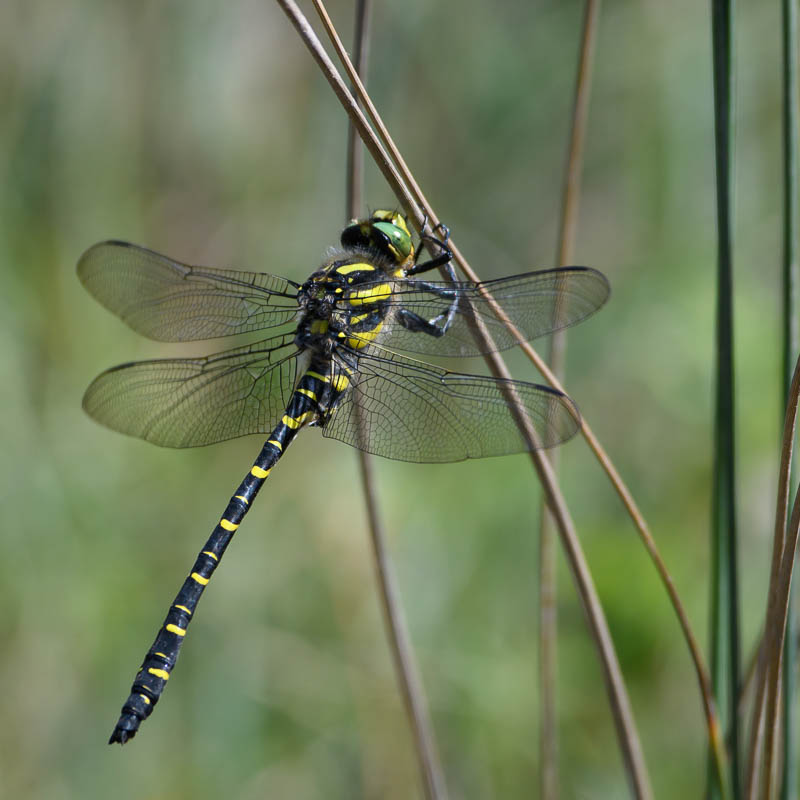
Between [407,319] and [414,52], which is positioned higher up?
[414,52]

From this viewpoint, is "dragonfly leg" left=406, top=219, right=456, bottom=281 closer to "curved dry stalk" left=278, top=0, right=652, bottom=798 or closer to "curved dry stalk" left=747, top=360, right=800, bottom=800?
"curved dry stalk" left=278, top=0, right=652, bottom=798

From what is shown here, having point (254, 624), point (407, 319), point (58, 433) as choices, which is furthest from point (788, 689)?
point (58, 433)

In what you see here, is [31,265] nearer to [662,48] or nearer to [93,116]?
[93,116]

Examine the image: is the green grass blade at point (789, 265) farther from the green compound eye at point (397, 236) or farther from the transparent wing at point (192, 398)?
the transparent wing at point (192, 398)

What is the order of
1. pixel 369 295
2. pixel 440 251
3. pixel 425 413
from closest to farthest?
pixel 440 251 < pixel 425 413 < pixel 369 295

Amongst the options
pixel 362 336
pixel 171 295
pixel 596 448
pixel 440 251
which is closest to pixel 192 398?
pixel 171 295

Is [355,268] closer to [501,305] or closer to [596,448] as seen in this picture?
[501,305]
